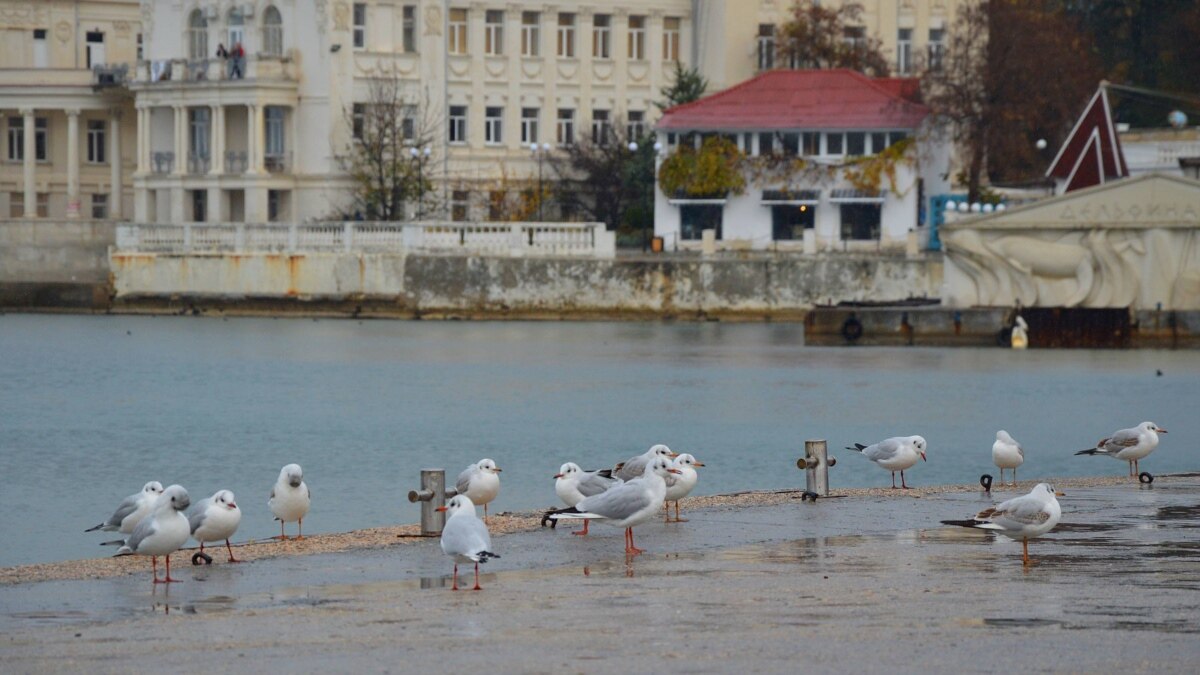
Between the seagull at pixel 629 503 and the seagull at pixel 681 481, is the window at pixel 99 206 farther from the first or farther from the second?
the seagull at pixel 629 503

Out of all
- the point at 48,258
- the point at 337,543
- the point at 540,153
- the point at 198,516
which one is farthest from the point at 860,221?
the point at 198,516

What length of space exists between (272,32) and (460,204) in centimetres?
974

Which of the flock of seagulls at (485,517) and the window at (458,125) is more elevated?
the window at (458,125)

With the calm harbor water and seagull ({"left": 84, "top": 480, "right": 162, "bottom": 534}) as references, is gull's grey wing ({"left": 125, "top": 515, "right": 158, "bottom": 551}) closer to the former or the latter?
seagull ({"left": 84, "top": 480, "right": 162, "bottom": 534})

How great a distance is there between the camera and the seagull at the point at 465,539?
56.9 ft

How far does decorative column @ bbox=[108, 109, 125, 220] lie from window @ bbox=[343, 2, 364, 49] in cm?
1349

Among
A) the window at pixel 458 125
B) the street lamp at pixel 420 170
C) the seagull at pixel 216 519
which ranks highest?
the window at pixel 458 125

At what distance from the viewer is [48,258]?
90.0 metres

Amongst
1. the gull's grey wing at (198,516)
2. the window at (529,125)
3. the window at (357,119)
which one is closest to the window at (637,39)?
the window at (529,125)

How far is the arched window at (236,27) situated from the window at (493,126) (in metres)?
9.87

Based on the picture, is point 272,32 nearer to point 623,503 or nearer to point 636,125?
point 636,125

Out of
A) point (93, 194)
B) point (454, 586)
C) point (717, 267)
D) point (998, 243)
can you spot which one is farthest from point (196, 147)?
point (454, 586)

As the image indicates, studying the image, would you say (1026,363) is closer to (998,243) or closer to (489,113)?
(998,243)

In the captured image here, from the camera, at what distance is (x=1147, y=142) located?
83.8m
